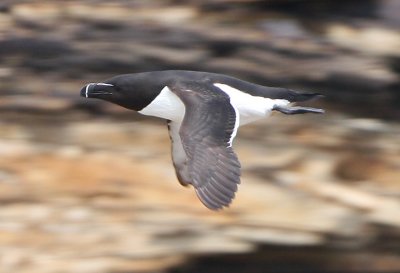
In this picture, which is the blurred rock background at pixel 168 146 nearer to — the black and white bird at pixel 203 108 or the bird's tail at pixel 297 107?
the black and white bird at pixel 203 108

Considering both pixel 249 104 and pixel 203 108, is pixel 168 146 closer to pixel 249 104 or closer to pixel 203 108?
pixel 249 104

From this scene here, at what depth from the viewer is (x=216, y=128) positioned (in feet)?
18.2

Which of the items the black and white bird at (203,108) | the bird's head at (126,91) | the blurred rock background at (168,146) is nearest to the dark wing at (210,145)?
the black and white bird at (203,108)

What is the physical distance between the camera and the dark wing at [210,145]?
532 cm

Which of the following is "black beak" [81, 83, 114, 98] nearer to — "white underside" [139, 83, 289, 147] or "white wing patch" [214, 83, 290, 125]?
"white underside" [139, 83, 289, 147]

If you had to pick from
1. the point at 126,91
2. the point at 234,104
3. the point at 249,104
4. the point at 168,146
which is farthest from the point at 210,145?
the point at 168,146

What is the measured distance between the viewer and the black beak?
5926 mm

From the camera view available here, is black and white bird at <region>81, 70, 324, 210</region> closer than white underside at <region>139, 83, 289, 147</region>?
Yes

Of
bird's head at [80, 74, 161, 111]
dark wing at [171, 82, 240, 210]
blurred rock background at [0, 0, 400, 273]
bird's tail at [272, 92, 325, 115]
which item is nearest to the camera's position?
dark wing at [171, 82, 240, 210]

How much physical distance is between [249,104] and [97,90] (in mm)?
636

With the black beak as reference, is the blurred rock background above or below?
below

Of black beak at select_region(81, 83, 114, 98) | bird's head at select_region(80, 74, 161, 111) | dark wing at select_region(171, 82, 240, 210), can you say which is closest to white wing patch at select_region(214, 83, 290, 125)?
dark wing at select_region(171, 82, 240, 210)

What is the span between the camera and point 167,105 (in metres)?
5.91

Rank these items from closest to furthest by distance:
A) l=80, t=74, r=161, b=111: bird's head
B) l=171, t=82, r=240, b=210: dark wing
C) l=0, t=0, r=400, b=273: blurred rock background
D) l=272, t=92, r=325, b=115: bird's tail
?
l=171, t=82, r=240, b=210: dark wing → l=272, t=92, r=325, b=115: bird's tail → l=80, t=74, r=161, b=111: bird's head → l=0, t=0, r=400, b=273: blurred rock background
